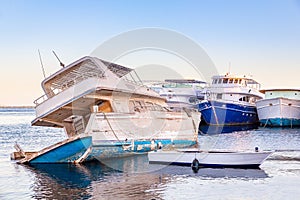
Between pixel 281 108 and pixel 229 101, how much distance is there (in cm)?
676

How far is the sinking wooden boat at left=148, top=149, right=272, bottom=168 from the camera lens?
23781 mm

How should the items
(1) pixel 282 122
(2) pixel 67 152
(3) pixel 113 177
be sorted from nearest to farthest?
(3) pixel 113 177 < (2) pixel 67 152 < (1) pixel 282 122

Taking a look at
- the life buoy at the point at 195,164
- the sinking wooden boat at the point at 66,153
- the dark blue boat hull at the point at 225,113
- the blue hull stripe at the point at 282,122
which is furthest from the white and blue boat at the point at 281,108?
the sinking wooden boat at the point at 66,153

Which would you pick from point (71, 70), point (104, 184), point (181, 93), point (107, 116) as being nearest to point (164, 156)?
point (107, 116)

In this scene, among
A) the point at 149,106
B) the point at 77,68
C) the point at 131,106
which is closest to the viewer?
the point at 77,68

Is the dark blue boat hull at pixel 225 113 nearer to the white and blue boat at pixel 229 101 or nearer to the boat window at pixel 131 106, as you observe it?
the white and blue boat at pixel 229 101

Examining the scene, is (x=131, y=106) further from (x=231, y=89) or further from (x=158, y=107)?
(x=231, y=89)

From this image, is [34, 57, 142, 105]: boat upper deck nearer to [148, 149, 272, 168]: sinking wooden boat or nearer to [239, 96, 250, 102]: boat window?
[148, 149, 272, 168]: sinking wooden boat

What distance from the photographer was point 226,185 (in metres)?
19.5

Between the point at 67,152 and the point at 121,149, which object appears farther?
the point at 121,149

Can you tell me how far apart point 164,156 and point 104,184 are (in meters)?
5.74

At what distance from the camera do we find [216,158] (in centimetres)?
2403

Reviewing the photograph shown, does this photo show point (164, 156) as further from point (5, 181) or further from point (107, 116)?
point (5, 181)

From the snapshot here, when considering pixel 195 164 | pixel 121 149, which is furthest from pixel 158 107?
pixel 195 164
